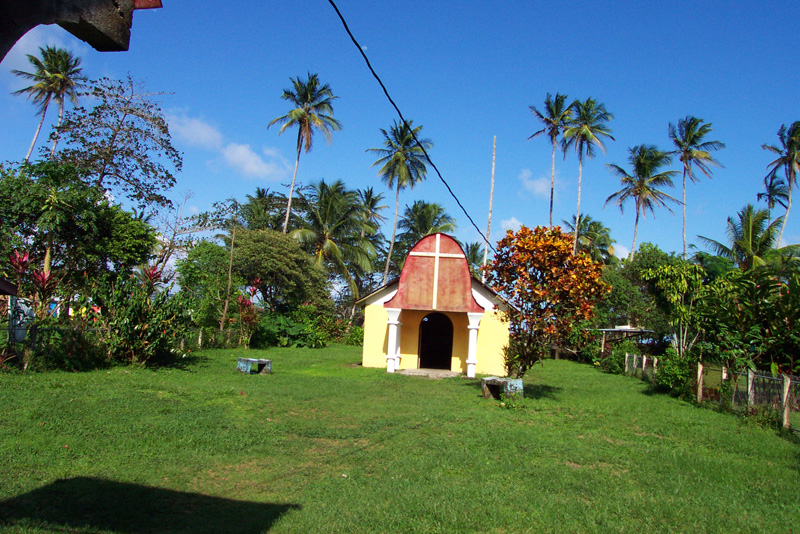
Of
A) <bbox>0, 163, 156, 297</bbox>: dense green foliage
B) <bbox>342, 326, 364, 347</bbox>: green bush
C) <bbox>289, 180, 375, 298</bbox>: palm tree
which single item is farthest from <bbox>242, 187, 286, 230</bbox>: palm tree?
<bbox>0, 163, 156, 297</bbox>: dense green foliage

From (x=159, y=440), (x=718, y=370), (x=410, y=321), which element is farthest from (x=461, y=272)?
(x=159, y=440)

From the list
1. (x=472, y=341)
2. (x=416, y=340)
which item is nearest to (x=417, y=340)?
(x=416, y=340)

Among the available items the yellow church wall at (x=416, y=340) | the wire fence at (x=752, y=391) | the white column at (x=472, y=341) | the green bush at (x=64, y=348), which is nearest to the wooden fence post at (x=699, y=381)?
the wire fence at (x=752, y=391)

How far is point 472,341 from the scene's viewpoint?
62.6 ft

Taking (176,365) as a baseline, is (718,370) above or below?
above

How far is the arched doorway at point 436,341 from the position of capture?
73.8ft

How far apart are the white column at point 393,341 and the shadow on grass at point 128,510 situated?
526 inches

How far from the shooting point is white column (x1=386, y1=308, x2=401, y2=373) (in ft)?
63.6

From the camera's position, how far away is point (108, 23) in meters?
2.95

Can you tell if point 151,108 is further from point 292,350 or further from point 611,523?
point 611,523

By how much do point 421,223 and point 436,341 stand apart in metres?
24.5

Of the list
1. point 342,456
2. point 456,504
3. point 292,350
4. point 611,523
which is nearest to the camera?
point 611,523

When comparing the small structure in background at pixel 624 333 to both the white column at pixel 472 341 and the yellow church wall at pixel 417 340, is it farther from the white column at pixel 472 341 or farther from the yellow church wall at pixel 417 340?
the white column at pixel 472 341

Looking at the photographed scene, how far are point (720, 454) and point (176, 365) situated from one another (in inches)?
587
